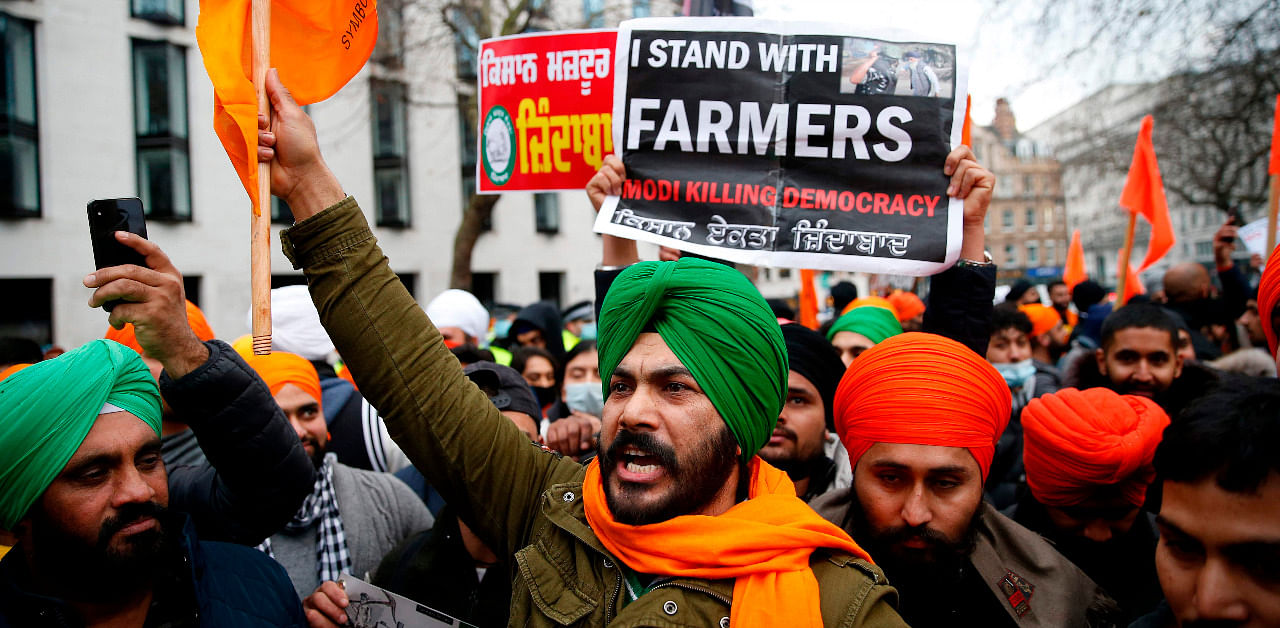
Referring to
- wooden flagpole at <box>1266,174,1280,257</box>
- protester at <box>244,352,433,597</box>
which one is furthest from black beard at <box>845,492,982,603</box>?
wooden flagpole at <box>1266,174,1280,257</box>

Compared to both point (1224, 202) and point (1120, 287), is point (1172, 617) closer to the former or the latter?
point (1120, 287)

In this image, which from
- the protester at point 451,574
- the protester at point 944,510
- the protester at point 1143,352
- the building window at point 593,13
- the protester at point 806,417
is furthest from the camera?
the building window at point 593,13

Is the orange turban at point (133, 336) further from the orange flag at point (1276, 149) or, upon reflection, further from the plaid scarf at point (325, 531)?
the orange flag at point (1276, 149)

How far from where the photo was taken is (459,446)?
6.31 feet

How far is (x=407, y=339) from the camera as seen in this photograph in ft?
6.18

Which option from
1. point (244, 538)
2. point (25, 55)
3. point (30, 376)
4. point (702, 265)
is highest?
point (25, 55)

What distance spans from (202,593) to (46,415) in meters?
0.55

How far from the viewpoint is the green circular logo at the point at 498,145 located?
3.76 m

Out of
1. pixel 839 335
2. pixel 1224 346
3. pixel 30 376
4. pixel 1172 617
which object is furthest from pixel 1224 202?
pixel 30 376

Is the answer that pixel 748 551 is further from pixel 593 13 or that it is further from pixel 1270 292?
pixel 593 13

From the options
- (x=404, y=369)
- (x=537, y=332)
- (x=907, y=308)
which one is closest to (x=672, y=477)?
(x=404, y=369)

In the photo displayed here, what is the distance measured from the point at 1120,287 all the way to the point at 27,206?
19.9m

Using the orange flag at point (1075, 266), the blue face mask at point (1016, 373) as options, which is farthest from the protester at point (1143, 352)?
the orange flag at point (1075, 266)

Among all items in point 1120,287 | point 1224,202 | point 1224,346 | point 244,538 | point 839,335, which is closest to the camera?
point 244,538
